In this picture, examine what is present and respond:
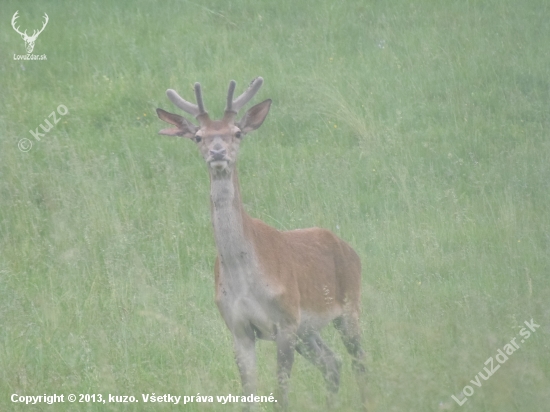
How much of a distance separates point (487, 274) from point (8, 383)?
420cm

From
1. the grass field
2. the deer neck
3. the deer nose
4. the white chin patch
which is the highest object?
the deer nose

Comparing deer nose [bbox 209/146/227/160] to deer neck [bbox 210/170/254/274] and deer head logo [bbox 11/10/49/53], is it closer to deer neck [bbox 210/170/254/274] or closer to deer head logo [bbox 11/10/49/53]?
deer neck [bbox 210/170/254/274]

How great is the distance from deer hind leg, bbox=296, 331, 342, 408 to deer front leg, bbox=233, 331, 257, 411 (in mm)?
342

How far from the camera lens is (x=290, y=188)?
11.2 metres

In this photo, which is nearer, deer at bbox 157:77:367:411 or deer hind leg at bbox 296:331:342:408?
deer at bbox 157:77:367:411

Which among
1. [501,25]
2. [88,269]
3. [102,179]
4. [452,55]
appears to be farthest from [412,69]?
[88,269]

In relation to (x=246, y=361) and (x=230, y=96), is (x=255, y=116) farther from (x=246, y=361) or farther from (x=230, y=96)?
(x=246, y=361)

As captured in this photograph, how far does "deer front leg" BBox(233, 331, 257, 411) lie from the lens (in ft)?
21.6

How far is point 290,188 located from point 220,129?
450cm

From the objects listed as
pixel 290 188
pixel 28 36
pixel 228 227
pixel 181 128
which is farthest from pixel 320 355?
pixel 28 36

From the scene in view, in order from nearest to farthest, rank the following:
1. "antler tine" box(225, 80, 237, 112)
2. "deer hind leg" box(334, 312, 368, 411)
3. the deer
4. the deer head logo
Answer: the deer → "antler tine" box(225, 80, 237, 112) → "deer hind leg" box(334, 312, 368, 411) → the deer head logo

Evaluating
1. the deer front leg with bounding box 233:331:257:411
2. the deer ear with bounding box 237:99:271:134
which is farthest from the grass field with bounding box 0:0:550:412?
the deer ear with bounding box 237:99:271:134

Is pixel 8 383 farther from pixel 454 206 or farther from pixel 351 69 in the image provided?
pixel 351 69

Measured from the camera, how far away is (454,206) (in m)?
10.8
